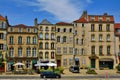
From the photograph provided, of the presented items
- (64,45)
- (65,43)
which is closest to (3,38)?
(64,45)

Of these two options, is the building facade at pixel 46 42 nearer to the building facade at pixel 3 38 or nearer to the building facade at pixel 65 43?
the building facade at pixel 65 43

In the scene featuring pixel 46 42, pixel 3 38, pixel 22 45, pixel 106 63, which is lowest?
pixel 106 63

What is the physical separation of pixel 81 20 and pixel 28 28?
1410 cm

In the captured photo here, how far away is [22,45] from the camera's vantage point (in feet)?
253

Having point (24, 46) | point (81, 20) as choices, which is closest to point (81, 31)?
point (81, 20)

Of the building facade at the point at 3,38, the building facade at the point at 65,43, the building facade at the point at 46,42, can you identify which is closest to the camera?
the building facade at the point at 3,38

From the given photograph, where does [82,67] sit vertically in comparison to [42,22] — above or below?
below

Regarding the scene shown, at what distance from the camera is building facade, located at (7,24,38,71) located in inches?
3017

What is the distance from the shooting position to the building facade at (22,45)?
76.6m

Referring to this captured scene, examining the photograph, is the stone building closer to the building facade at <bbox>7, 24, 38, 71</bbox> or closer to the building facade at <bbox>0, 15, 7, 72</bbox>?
the building facade at <bbox>7, 24, 38, 71</bbox>

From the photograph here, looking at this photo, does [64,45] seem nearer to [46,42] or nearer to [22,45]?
[46,42]

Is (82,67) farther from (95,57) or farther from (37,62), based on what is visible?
(37,62)

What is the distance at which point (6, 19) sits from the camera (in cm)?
7694

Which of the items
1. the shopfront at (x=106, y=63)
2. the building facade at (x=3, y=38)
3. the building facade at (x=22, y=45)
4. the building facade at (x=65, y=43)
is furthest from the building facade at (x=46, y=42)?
the shopfront at (x=106, y=63)
